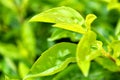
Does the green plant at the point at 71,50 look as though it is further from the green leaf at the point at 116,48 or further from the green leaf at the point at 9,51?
the green leaf at the point at 9,51

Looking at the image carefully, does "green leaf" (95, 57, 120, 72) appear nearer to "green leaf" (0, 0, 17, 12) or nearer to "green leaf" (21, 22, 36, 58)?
"green leaf" (21, 22, 36, 58)

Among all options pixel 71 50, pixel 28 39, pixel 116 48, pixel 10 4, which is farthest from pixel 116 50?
pixel 10 4

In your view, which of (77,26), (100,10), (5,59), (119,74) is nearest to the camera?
(77,26)

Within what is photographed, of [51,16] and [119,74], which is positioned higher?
[51,16]

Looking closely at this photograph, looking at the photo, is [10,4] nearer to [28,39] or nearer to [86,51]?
[28,39]

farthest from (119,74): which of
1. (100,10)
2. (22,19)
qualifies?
(22,19)

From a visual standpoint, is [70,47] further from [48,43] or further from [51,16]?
[48,43]

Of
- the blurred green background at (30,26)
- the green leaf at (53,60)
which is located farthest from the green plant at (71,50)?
the blurred green background at (30,26)
